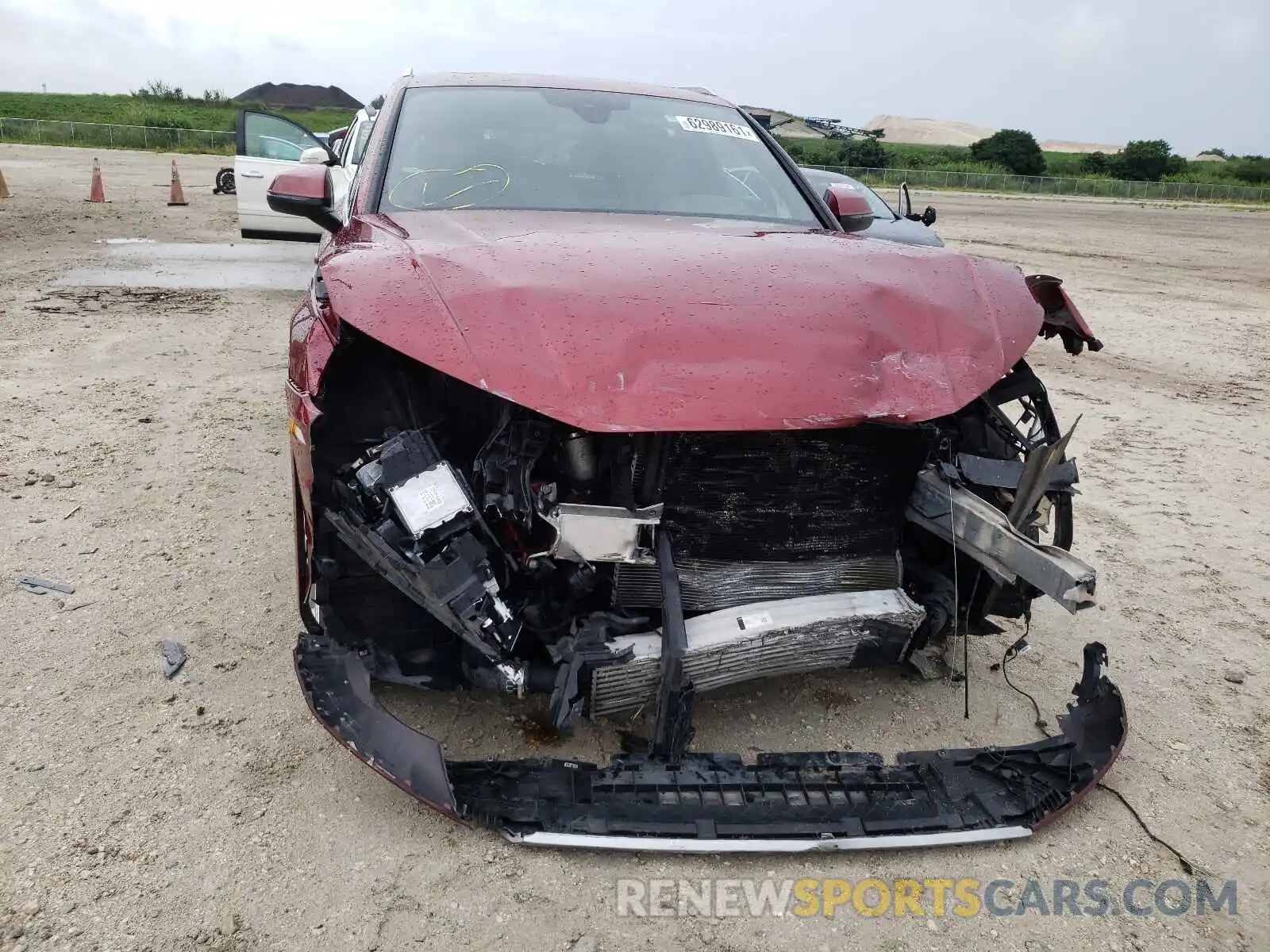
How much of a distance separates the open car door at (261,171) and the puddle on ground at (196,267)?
0.62 m

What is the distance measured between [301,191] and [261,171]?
5641 millimetres

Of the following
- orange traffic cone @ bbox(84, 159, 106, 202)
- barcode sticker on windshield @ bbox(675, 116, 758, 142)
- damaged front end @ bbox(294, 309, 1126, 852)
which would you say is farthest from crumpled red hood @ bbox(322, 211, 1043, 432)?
orange traffic cone @ bbox(84, 159, 106, 202)

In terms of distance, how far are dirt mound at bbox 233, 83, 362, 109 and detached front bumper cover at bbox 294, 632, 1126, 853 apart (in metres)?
72.7

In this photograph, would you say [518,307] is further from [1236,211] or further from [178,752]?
[1236,211]

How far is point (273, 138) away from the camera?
8.59 metres

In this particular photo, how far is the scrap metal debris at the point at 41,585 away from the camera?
3.21 meters

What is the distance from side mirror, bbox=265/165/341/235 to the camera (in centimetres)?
325

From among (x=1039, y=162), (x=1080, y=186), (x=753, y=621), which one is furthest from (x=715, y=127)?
(x=1039, y=162)

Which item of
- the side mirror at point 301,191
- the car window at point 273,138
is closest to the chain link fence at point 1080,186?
the car window at point 273,138

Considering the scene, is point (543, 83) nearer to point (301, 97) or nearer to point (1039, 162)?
point (1039, 162)

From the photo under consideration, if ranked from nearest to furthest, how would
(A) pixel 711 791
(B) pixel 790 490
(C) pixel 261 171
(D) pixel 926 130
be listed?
(A) pixel 711 791
(B) pixel 790 490
(C) pixel 261 171
(D) pixel 926 130

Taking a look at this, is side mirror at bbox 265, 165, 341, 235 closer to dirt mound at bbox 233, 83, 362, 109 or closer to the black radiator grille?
the black radiator grille

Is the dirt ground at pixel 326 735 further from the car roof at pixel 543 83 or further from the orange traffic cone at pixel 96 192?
the orange traffic cone at pixel 96 192

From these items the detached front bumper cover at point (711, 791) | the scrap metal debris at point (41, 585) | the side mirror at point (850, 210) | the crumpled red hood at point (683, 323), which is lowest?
the scrap metal debris at point (41, 585)
